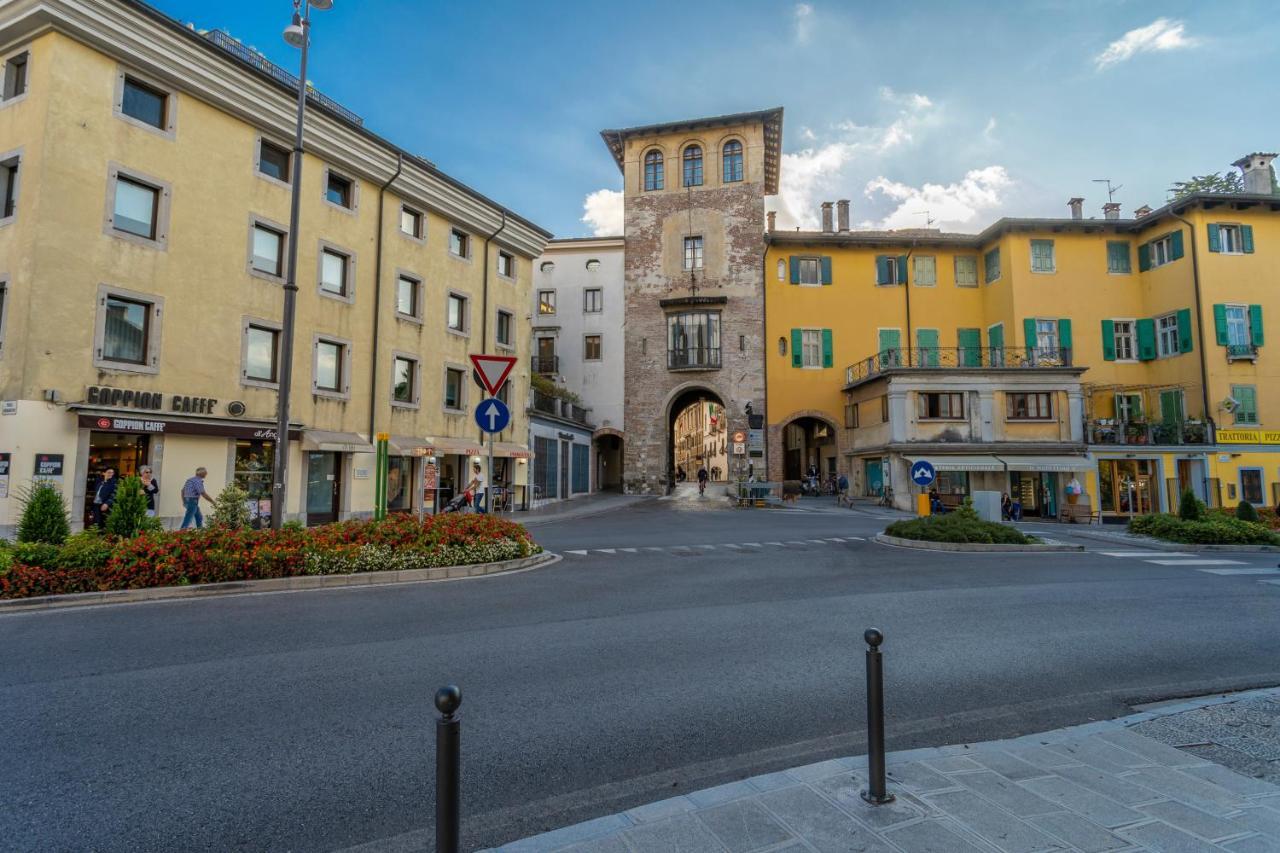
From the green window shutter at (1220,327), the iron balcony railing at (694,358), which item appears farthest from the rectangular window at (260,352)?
the green window shutter at (1220,327)

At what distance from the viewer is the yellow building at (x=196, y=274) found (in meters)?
14.5

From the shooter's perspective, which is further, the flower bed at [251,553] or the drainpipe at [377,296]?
the drainpipe at [377,296]

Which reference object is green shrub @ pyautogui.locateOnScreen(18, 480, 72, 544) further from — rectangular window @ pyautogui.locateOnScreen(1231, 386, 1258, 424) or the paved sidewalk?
rectangular window @ pyautogui.locateOnScreen(1231, 386, 1258, 424)

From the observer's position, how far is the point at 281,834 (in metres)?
3.09

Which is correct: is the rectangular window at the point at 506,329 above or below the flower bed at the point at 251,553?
above

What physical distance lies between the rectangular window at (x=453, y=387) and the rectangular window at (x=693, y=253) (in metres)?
17.1

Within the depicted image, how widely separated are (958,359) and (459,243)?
25.6 meters

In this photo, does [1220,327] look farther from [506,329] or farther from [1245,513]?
[506,329]

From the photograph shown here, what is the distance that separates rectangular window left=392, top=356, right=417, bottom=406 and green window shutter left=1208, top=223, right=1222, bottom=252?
3573cm

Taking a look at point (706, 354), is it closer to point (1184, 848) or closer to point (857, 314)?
point (857, 314)

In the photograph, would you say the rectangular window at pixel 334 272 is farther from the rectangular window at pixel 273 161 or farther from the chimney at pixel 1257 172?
the chimney at pixel 1257 172

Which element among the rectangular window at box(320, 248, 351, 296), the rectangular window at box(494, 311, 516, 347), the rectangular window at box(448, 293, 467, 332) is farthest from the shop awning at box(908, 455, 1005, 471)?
the rectangular window at box(320, 248, 351, 296)

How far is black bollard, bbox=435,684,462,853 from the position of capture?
2018 mm

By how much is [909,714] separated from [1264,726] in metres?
2.19
